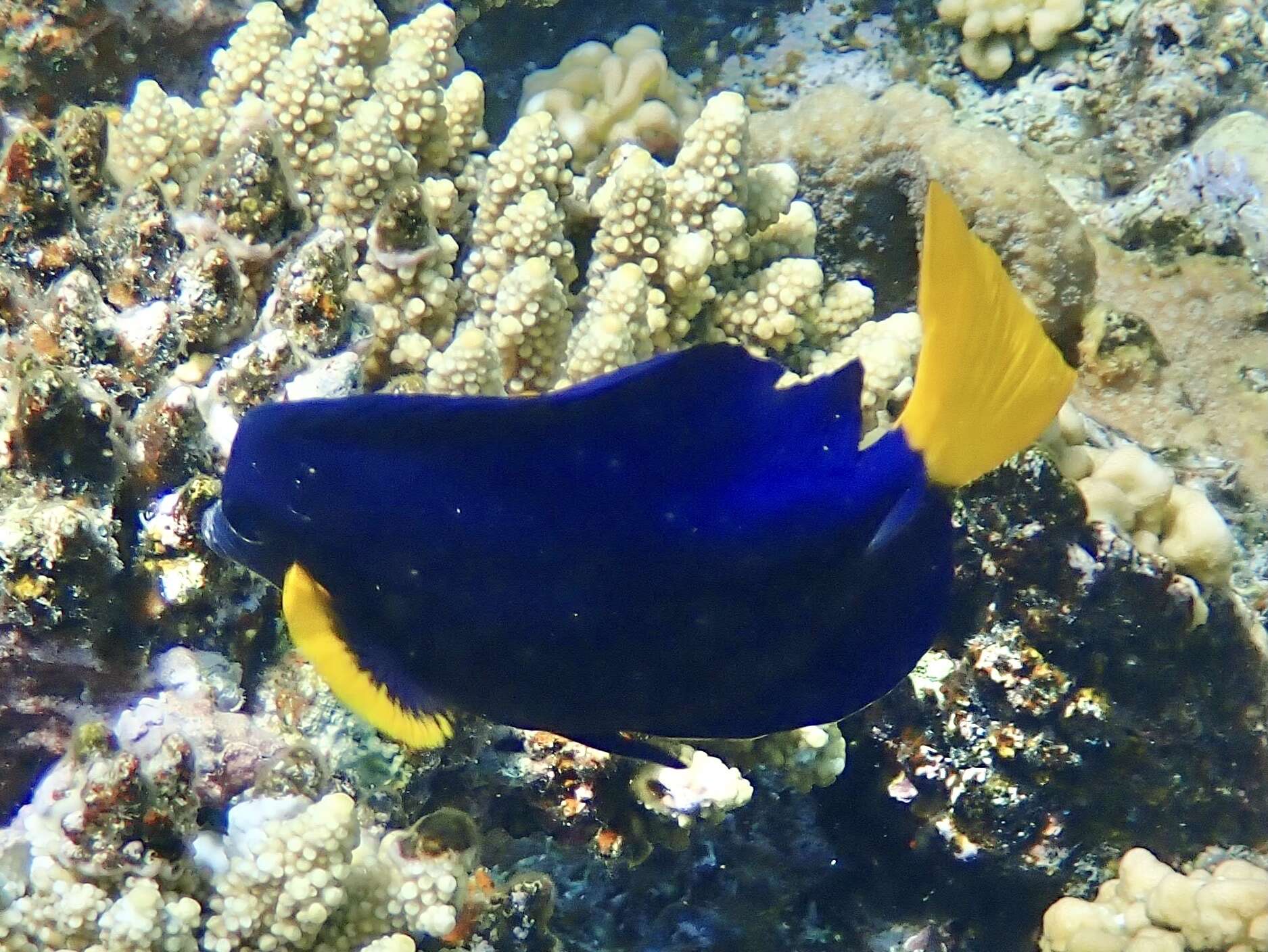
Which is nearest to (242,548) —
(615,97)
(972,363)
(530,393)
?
(530,393)

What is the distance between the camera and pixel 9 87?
3367mm

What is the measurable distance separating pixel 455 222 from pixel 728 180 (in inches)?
32.7

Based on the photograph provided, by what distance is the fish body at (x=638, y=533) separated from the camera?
54.7 inches

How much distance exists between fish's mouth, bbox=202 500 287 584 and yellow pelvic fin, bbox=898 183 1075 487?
41.4 inches

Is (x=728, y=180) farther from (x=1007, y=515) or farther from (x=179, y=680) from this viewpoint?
(x=179, y=680)

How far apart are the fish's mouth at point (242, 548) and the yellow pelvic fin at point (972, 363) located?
1051mm

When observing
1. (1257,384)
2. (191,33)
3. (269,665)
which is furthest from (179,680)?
(1257,384)

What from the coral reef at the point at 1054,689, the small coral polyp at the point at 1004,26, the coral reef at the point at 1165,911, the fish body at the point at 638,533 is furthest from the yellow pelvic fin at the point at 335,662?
Result: the small coral polyp at the point at 1004,26

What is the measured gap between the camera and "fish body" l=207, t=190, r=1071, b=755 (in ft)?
4.56

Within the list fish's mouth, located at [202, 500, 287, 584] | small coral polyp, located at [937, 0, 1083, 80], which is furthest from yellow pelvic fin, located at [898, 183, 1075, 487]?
small coral polyp, located at [937, 0, 1083, 80]

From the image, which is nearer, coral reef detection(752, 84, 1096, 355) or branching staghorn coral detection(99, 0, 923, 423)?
branching staghorn coral detection(99, 0, 923, 423)

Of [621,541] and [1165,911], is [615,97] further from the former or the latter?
[1165,911]

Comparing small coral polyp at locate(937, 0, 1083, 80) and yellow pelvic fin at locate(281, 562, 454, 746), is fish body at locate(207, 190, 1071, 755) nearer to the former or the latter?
yellow pelvic fin at locate(281, 562, 454, 746)

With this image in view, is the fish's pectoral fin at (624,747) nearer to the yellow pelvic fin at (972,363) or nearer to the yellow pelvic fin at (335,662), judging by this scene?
the yellow pelvic fin at (335,662)
